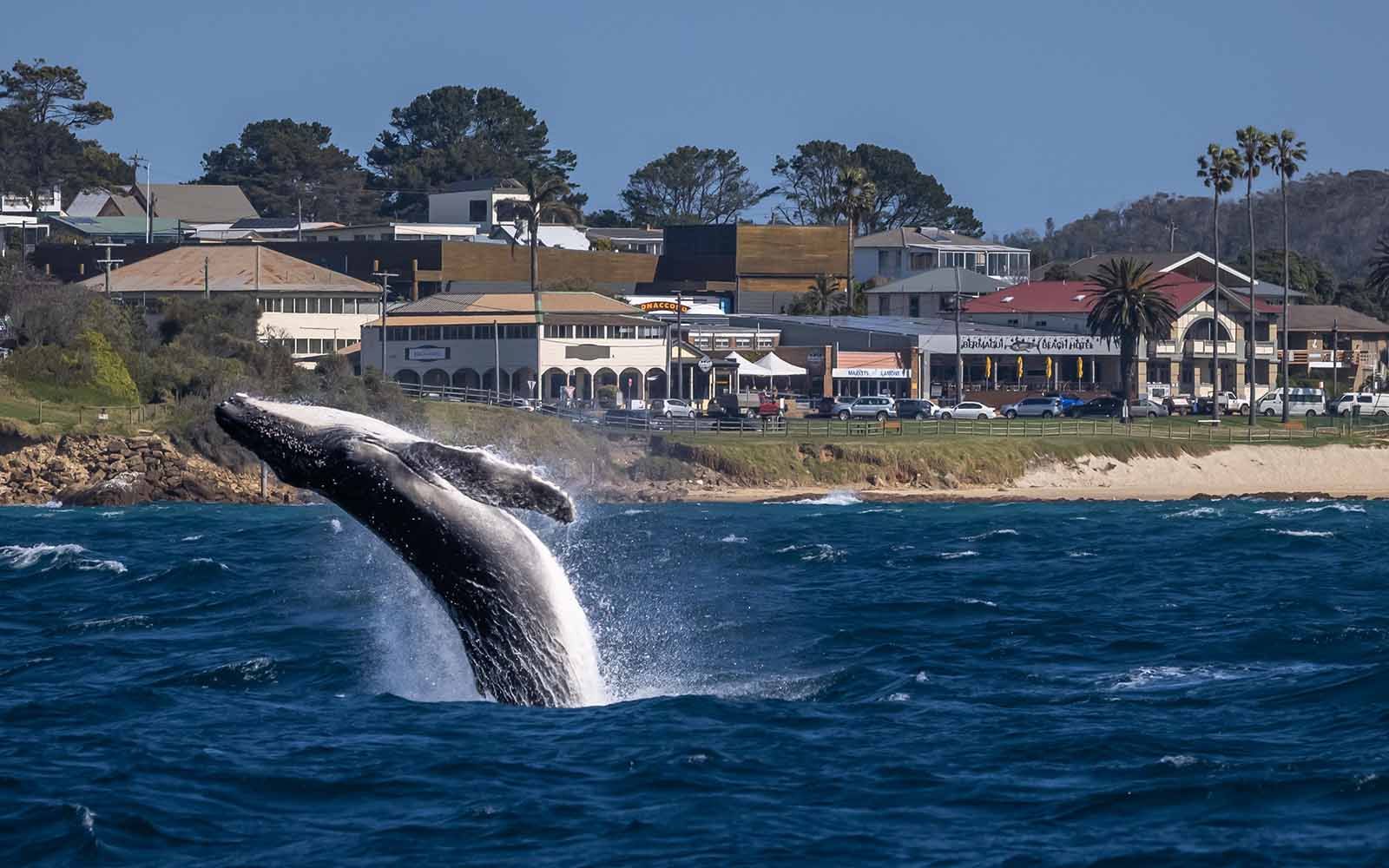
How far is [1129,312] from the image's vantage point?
325 ft

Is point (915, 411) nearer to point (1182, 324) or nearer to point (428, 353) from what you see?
point (428, 353)

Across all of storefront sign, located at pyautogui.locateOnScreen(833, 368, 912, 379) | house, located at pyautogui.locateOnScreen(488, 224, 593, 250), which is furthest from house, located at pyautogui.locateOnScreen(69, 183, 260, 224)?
storefront sign, located at pyautogui.locateOnScreen(833, 368, 912, 379)

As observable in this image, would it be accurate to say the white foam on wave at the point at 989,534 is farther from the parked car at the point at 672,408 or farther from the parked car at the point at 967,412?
the parked car at the point at 967,412

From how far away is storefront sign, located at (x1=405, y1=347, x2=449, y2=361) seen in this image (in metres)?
93.3

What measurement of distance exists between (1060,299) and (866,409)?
28.1 metres

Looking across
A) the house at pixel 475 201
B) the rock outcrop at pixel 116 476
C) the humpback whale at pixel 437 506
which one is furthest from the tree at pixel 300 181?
the humpback whale at pixel 437 506

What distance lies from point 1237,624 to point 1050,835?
14.8m

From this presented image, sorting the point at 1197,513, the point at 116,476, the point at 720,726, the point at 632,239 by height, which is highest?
the point at 632,239

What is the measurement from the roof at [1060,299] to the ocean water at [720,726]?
7924 cm

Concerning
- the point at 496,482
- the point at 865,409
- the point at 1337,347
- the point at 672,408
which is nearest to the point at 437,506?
the point at 496,482

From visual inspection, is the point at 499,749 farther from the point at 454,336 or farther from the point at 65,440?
the point at 454,336

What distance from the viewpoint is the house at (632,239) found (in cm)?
15900

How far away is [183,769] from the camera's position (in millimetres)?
17203

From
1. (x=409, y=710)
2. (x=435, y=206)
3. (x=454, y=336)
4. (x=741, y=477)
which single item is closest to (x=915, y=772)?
(x=409, y=710)
